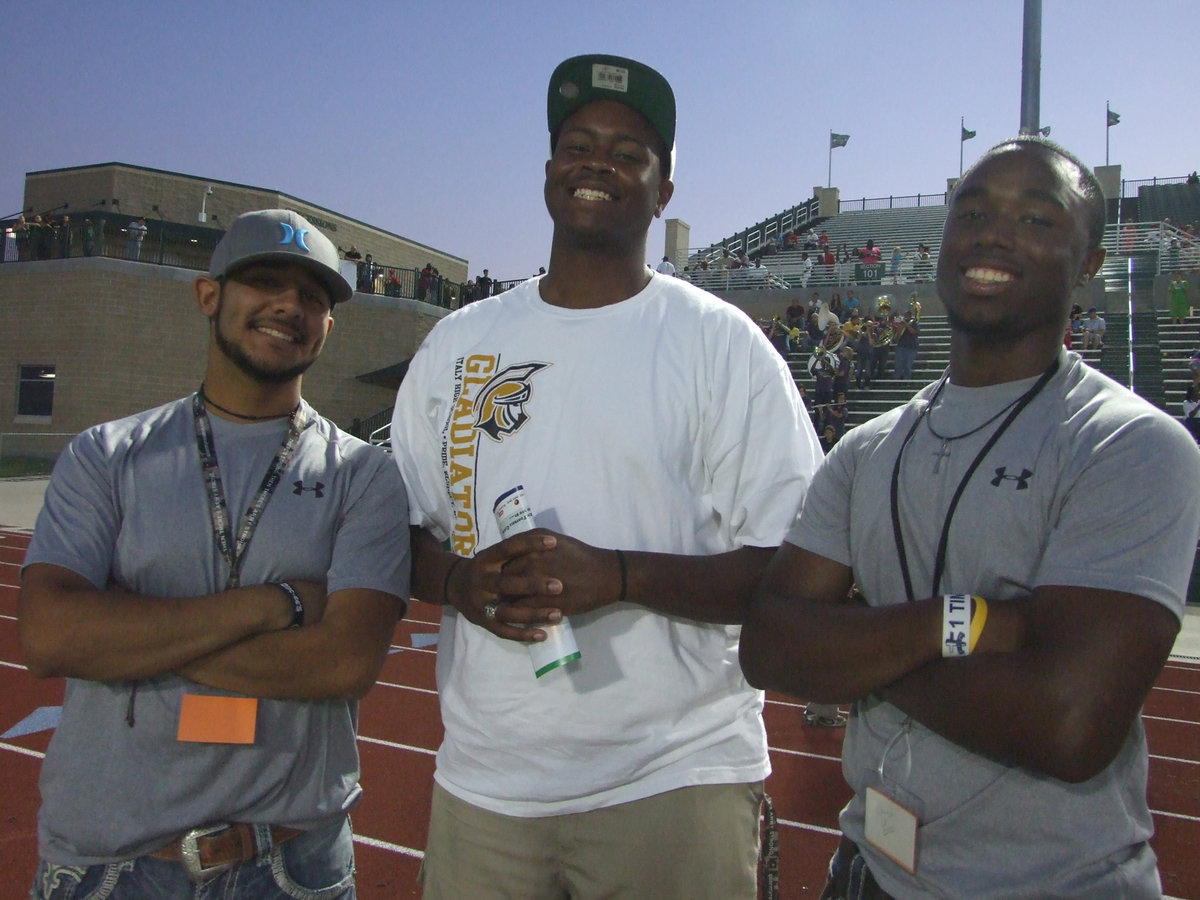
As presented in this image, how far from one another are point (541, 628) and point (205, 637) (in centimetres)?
65

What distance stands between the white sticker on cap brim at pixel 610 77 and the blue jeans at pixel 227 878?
5.49 ft

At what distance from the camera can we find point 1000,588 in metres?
1.54

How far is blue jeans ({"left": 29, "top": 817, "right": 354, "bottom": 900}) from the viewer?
1747 mm

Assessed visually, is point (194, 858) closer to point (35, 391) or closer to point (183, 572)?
point (183, 572)

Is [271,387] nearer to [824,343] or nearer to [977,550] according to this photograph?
[977,550]

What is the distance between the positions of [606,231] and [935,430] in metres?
0.81

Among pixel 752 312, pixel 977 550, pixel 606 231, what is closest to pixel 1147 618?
pixel 977 550

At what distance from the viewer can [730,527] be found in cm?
196

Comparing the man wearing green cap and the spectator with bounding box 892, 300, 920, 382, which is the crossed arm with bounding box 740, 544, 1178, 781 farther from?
the spectator with bounding box 892, 300, 920, 382

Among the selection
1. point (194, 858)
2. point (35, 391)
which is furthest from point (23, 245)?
point (194, 858)

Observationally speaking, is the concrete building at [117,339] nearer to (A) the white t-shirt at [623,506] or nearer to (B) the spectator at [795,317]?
(B) the spectator at [795,317]

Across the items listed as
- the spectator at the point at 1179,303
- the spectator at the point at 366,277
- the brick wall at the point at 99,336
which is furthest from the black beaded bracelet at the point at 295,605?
the spectator at the point at 366,277

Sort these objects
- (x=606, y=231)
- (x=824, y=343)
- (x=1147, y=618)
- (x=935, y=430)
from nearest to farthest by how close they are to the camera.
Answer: (x=1147, y=618) < (x=935, y=430) < (x=606, y=231) < (x=824, y=343)

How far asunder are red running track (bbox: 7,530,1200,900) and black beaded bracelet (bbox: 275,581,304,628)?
6.35ft
